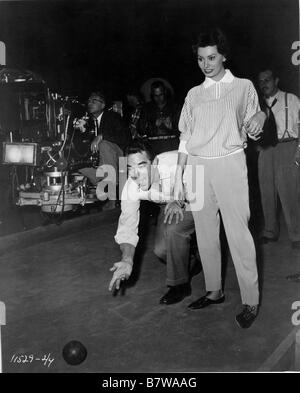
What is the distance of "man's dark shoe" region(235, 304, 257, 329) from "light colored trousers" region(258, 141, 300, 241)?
1.53 metres

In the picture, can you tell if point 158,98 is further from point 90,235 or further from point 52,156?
point 90,235

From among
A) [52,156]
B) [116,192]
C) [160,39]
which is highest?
[160,39]

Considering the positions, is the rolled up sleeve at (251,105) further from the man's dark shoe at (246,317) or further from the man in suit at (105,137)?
the man in suit at (105,137)

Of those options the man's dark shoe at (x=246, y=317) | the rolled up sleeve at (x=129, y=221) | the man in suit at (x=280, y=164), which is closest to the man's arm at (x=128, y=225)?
the rolled up sleeve at (x=129, y=221)

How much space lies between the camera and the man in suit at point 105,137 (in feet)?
18.5

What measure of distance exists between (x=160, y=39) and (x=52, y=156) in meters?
4.75

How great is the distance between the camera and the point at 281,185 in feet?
13.5

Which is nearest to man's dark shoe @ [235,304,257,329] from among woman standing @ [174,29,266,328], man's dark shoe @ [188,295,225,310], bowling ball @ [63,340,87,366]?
woman standing @ [174,29,266,328]

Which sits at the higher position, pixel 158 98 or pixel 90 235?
pixel 158 98

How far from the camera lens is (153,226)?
510 cm

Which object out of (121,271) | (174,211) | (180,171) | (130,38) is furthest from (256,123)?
(130,38)

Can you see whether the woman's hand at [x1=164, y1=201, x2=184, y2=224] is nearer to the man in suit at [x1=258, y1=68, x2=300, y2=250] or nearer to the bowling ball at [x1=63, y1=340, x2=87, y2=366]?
the bowling ball at [x1=63, y1=340, x2=87, y2=366]
